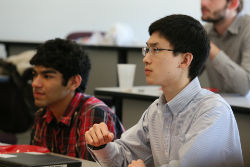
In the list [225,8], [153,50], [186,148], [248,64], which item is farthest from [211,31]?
[186,148]

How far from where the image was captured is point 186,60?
1.51 metres

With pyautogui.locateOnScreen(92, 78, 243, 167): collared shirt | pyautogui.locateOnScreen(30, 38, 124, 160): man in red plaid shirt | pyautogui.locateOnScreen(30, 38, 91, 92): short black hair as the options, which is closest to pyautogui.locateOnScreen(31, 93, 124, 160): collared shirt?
pyautogui.locateOnScreen(30, 38, 124, 160): man in red plaid shirt

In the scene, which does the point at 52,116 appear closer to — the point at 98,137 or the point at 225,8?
the point at 98,137

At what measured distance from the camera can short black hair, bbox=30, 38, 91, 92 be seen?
2070mm

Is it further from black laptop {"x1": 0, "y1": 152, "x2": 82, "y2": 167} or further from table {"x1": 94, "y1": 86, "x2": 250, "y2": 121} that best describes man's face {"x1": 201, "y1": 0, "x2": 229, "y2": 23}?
black laptop {"x1": 0, "y1": 152, "x2": 82, "y2": 167}

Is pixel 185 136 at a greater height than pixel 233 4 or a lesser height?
lesser

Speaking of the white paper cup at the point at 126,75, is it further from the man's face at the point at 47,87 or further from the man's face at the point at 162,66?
the man's face at the point at 162,66

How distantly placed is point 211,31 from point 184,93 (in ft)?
5.16

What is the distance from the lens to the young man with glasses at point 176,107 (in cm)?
136

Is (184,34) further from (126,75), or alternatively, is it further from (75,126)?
(126,75)

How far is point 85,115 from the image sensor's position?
1.97m

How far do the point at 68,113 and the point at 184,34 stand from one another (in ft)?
2.38

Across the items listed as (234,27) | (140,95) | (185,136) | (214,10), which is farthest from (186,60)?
(214,10)

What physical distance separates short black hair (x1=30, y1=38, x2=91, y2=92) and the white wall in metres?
3.80
